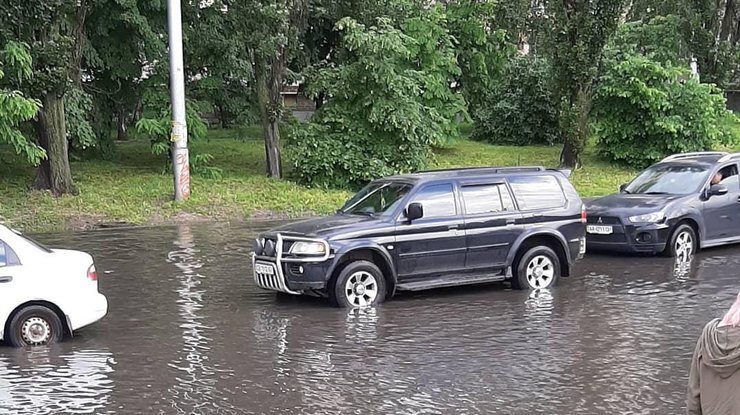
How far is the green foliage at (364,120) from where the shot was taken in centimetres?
2362

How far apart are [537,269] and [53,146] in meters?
13.7

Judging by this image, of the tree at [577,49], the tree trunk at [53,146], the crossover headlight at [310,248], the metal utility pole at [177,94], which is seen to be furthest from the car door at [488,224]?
the tree at [577,49]

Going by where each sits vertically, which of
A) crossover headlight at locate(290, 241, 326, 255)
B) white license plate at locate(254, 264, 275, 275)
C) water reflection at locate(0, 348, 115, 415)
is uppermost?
crossover headlight at locate(290, 241, 326, 255)

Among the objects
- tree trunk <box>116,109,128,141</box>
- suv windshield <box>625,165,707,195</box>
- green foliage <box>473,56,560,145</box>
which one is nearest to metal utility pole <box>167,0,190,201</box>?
tree trunk <box>116,109,128,141</box>

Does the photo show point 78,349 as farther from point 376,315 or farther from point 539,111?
point 539,111

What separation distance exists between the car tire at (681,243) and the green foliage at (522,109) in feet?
61.7

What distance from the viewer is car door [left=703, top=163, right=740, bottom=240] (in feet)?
49.7


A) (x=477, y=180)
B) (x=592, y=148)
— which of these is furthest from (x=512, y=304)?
(x=592, y=148)

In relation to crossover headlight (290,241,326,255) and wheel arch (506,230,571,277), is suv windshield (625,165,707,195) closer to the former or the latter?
wheel arch (506,230,571,277)

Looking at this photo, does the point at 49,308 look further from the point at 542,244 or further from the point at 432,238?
the point at 542,244

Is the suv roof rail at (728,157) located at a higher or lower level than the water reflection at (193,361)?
higher

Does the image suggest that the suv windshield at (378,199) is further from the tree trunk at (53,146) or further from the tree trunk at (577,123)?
the tree trunk at (577,123)

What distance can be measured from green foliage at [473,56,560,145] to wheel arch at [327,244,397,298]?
76.4ft

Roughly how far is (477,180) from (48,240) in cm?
969
